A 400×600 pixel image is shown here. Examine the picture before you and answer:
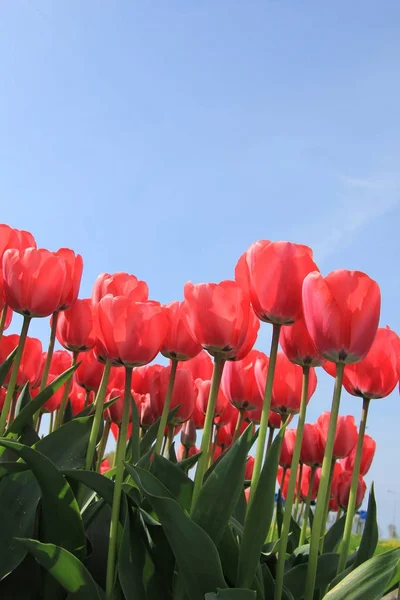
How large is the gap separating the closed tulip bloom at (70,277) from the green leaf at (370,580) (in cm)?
123

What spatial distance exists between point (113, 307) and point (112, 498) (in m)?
0.49

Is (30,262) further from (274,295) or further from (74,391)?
(74,391)

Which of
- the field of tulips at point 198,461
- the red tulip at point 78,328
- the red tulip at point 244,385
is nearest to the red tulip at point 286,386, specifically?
the field of tulips at point 198,461

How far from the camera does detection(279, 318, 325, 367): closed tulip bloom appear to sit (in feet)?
5.97

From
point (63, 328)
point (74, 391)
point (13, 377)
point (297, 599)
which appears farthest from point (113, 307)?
point (74, 391)

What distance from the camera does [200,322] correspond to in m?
1.78

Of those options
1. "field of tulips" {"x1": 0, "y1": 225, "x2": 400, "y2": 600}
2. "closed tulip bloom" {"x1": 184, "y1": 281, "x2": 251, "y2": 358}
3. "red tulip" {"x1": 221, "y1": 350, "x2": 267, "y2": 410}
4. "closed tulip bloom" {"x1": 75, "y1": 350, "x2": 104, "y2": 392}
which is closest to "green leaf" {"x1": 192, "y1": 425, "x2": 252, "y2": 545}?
"field of tulips" {"x1": 0, "y1": 225, "x2": 400, "y2": 600}

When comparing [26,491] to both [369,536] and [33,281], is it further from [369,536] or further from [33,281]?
[369,536]

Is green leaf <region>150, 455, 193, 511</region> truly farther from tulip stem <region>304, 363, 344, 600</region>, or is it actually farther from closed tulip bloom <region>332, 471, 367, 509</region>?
closed tulip bloom <region>332, 471, 367, 509</region>

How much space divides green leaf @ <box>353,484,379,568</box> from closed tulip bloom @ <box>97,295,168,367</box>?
726 mm

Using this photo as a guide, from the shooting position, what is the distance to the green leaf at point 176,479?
180 centimetres

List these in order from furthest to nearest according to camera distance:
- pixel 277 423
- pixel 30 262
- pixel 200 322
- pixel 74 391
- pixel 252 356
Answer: pixel 74 391 < pixel 277 423 < pixel 252 356 < pixel 30 262 < pixel 200 322

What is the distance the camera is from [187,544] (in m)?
1.50

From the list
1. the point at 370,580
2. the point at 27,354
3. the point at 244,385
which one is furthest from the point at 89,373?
the point at 370,580
